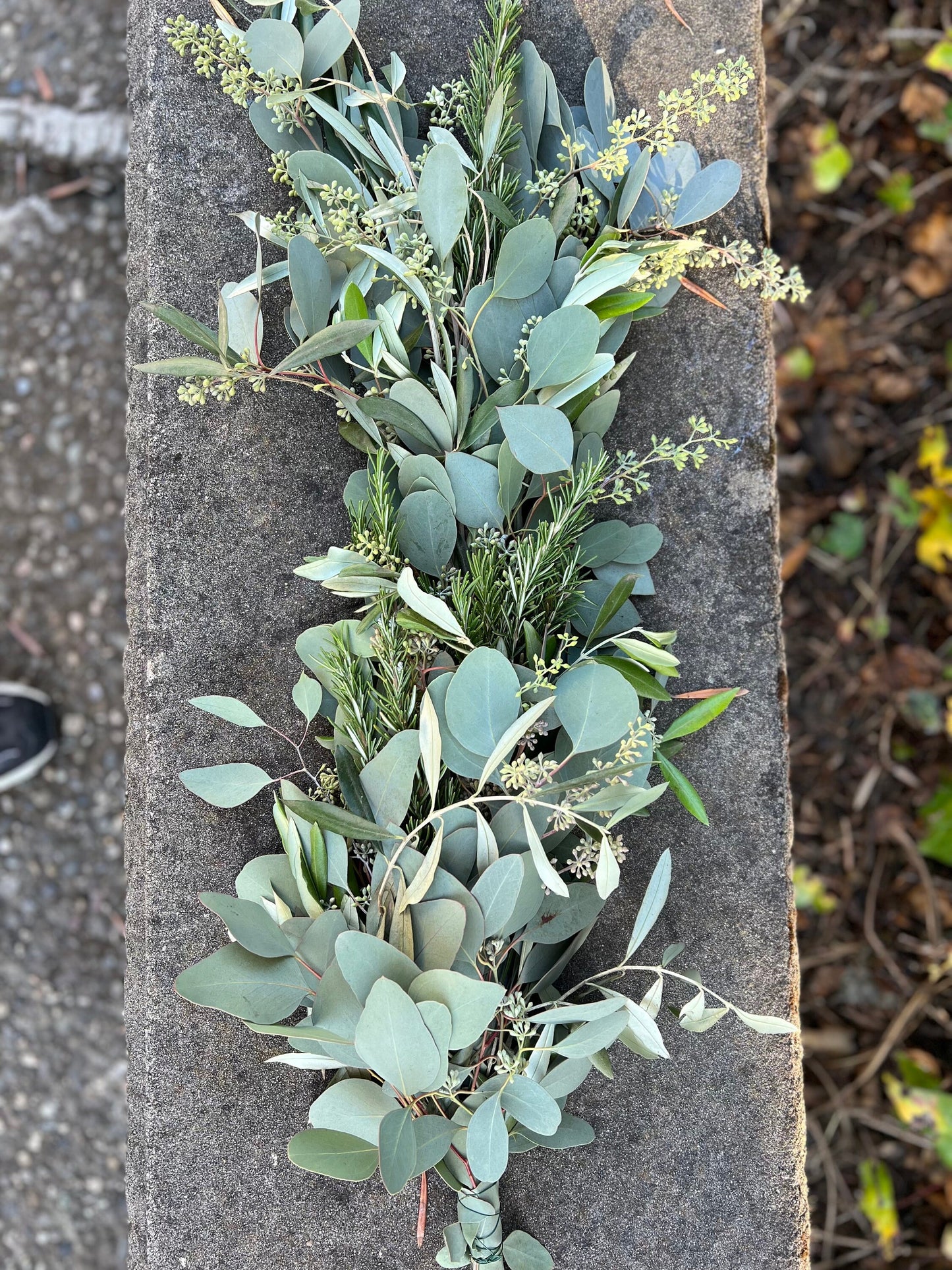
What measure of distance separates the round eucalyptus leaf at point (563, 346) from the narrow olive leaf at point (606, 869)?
42 centimetres

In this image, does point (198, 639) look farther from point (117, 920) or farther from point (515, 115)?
point (117, 920)

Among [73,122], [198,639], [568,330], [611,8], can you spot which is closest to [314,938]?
[198,639]

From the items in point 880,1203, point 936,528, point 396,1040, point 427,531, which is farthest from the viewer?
point 936,528

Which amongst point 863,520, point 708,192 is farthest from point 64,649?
point 863,520

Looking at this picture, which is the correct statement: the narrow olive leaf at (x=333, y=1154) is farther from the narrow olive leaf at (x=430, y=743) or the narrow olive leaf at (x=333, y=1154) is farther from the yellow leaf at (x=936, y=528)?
the yellow leaf at (x=936, y=528)

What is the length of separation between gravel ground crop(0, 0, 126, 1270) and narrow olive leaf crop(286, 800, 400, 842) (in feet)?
2.98

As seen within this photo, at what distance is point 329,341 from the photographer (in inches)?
33.1

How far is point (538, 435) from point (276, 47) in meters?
0.48

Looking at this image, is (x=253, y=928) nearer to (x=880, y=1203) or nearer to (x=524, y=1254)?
(x=524, y=1254)

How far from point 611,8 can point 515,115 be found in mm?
254

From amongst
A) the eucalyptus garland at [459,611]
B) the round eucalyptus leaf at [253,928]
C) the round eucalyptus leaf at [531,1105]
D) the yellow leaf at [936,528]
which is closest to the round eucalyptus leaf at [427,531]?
the eucalyptus garland at [459,611]

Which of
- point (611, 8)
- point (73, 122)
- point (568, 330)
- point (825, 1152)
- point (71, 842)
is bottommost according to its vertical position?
point (825, 1152)

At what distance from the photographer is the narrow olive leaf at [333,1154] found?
87 centimetres

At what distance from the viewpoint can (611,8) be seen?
1.08 m
